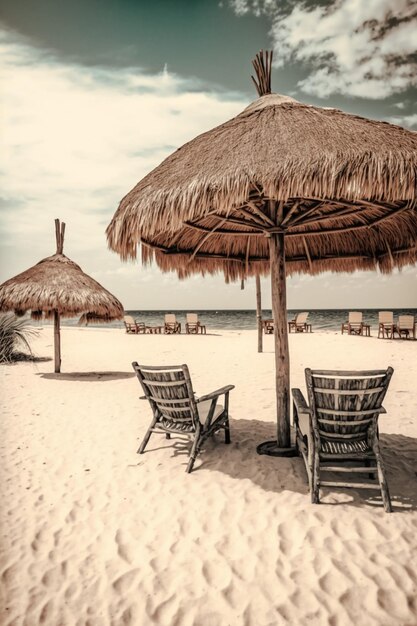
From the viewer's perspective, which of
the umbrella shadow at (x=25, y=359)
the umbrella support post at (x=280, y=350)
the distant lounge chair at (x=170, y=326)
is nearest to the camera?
the umbrella support post at (x=280, y=350)

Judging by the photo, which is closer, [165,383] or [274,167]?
[274,167]

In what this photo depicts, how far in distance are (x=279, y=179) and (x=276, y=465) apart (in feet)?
8.45

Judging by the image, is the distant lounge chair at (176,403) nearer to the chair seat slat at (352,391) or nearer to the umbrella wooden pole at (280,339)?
the umbrella wooden pole at (280,339)

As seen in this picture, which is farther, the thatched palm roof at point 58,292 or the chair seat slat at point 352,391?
the thatched palm roof at point 58,292

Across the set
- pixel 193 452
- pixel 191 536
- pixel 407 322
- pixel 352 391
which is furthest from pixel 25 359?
pixel 407 322

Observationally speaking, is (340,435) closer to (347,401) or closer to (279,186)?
(347,401)

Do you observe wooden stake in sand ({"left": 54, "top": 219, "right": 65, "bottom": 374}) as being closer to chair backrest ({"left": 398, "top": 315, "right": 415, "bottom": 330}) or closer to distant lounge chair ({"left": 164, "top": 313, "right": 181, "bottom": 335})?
distant lounge chair ({"left": 164, "top": 313, "right": 181, "bottom": 335})

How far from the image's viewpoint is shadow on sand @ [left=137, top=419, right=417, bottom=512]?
3.25 meters

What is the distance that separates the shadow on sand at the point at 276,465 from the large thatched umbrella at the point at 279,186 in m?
0.41

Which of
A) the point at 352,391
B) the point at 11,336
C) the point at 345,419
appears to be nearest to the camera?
the point at 352,391

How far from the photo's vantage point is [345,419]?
3.18m

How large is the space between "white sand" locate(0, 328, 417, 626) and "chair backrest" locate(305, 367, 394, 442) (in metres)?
0.55

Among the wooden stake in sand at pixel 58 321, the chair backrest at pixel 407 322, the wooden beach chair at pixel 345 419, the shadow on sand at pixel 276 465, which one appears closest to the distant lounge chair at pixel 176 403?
the shadow on sand at pixel 276 465

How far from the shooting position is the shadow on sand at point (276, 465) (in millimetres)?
3250
